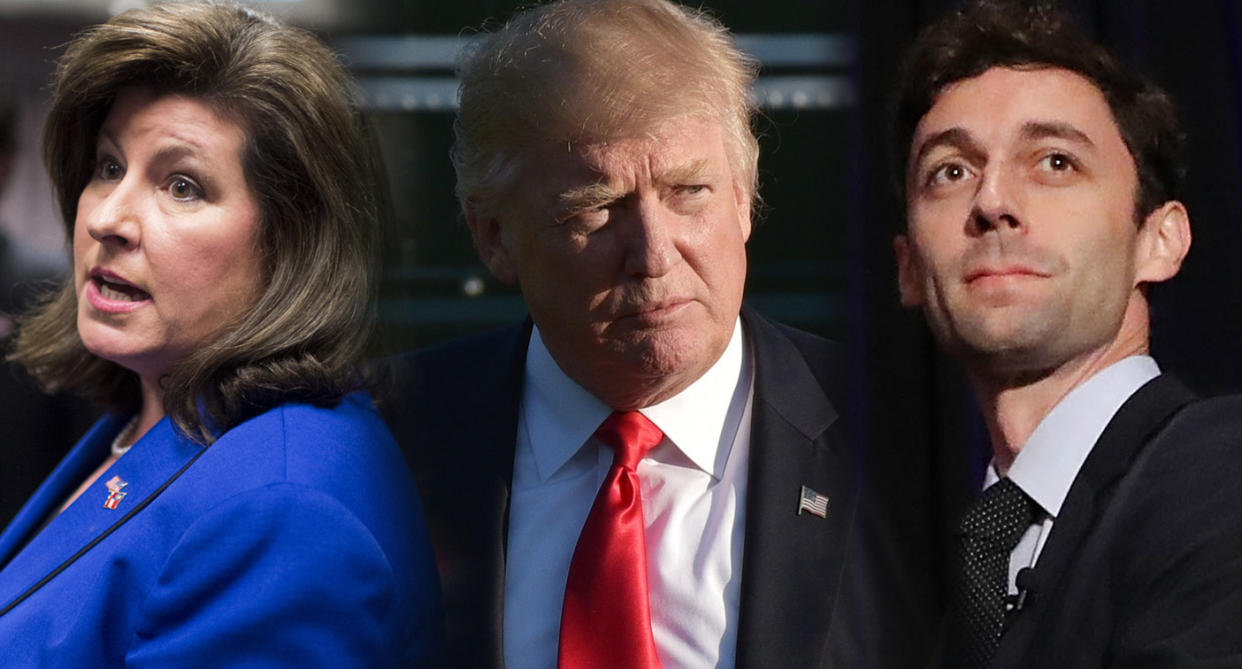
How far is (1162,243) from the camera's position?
4.49 ft

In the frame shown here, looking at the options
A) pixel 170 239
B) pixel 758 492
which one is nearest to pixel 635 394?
pixel 758 492

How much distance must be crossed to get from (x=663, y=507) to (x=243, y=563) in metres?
0.45

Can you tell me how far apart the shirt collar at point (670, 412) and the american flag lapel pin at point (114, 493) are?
53 centimetres

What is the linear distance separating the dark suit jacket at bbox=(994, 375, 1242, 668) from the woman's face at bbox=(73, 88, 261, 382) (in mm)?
1038

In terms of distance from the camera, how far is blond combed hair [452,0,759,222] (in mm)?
1361

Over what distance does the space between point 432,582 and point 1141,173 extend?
88 centimetres

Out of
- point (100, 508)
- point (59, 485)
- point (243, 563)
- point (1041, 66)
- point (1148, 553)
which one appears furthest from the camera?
point (59, 485)

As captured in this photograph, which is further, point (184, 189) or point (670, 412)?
point (184, 189)

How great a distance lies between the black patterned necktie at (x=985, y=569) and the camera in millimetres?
1345

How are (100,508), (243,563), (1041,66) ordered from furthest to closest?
(100,508), (243,563), (1041,66)

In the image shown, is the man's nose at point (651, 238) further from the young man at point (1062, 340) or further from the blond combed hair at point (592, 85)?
the young man at point (1062, 340)

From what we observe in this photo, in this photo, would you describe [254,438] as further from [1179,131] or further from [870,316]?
[1179,131]

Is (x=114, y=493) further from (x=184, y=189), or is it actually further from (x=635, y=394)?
(x=635, y=394)

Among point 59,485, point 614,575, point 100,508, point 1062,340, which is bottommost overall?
point 59,485
